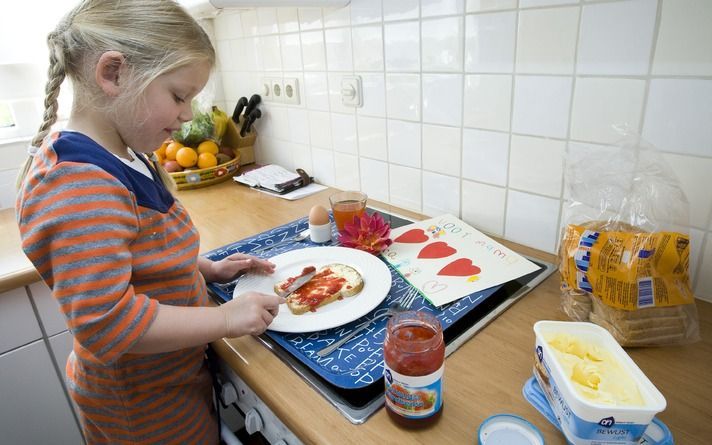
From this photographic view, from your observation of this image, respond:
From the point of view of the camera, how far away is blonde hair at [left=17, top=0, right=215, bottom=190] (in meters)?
0.56

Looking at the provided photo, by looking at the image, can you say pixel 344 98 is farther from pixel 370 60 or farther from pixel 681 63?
pixel 681 63

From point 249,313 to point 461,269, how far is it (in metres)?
0.40

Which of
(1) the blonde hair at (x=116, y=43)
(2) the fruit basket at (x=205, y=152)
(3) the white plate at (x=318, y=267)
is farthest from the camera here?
(2) the fruit basket at (x=205, y=152)

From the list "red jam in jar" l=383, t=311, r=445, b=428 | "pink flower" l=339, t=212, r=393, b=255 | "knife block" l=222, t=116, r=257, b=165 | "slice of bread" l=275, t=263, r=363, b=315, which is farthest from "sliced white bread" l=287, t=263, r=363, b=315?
"knife block" l=222, t=116, r=257, b=165

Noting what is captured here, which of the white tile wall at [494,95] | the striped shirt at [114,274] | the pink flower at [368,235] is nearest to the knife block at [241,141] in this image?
the white tile wall at [494,95]

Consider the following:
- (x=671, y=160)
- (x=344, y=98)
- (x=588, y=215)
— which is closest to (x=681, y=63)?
(x=671, y=160)

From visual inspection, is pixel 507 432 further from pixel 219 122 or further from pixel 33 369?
pixel 219 122

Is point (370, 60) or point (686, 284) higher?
point (370, 60)

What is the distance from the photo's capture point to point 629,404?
0.43 meters

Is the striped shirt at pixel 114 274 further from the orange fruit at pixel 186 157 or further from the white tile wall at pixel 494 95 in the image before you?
the orange fruit at pixel 186 157

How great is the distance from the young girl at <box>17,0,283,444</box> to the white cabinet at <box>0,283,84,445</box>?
446 millimetres

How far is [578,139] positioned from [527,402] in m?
0.48

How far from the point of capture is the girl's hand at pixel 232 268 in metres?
0.81

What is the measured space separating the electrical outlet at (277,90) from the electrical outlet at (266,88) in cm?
2
